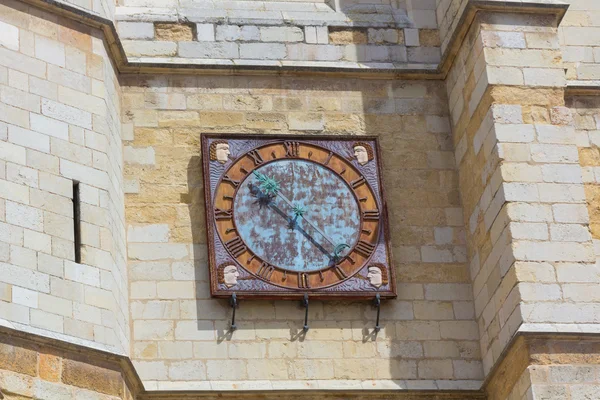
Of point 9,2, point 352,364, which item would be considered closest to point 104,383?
point 352,364

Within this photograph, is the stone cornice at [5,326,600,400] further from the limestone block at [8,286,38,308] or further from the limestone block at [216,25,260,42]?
the limestone block at [216,25,260,42]

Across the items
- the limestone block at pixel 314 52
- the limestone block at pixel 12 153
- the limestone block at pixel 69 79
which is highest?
the limestone block at pixel 314 52

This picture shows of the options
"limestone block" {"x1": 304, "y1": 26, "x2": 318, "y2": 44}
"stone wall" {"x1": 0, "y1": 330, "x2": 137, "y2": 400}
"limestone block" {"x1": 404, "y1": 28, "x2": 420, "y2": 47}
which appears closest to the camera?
"stone wall" {"x1": 0, "y1": 330, "x2": 137, "y2": 400}

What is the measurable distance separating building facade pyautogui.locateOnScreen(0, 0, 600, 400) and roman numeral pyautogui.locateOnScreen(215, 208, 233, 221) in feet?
0.52

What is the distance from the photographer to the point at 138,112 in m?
17.5

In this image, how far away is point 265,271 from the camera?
16766 millimetres

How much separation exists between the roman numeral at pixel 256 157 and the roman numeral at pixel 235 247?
82cm

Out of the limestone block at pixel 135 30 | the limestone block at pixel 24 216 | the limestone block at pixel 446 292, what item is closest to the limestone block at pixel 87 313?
the limestone block at pixel 24 216

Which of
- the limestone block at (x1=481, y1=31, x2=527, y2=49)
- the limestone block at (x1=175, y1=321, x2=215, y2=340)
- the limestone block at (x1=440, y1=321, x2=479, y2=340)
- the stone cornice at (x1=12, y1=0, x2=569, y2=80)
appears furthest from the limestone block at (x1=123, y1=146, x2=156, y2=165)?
the limestone block at (x1=481, y1=31, x2=527, y2=49)

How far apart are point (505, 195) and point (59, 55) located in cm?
414

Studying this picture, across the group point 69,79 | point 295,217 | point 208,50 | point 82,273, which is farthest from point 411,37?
point 82,273

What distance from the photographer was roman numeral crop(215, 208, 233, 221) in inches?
666

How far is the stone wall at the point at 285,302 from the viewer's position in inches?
646

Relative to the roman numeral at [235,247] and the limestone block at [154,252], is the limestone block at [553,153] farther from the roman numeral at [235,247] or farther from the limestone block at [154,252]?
the limestone block at [154,252]
